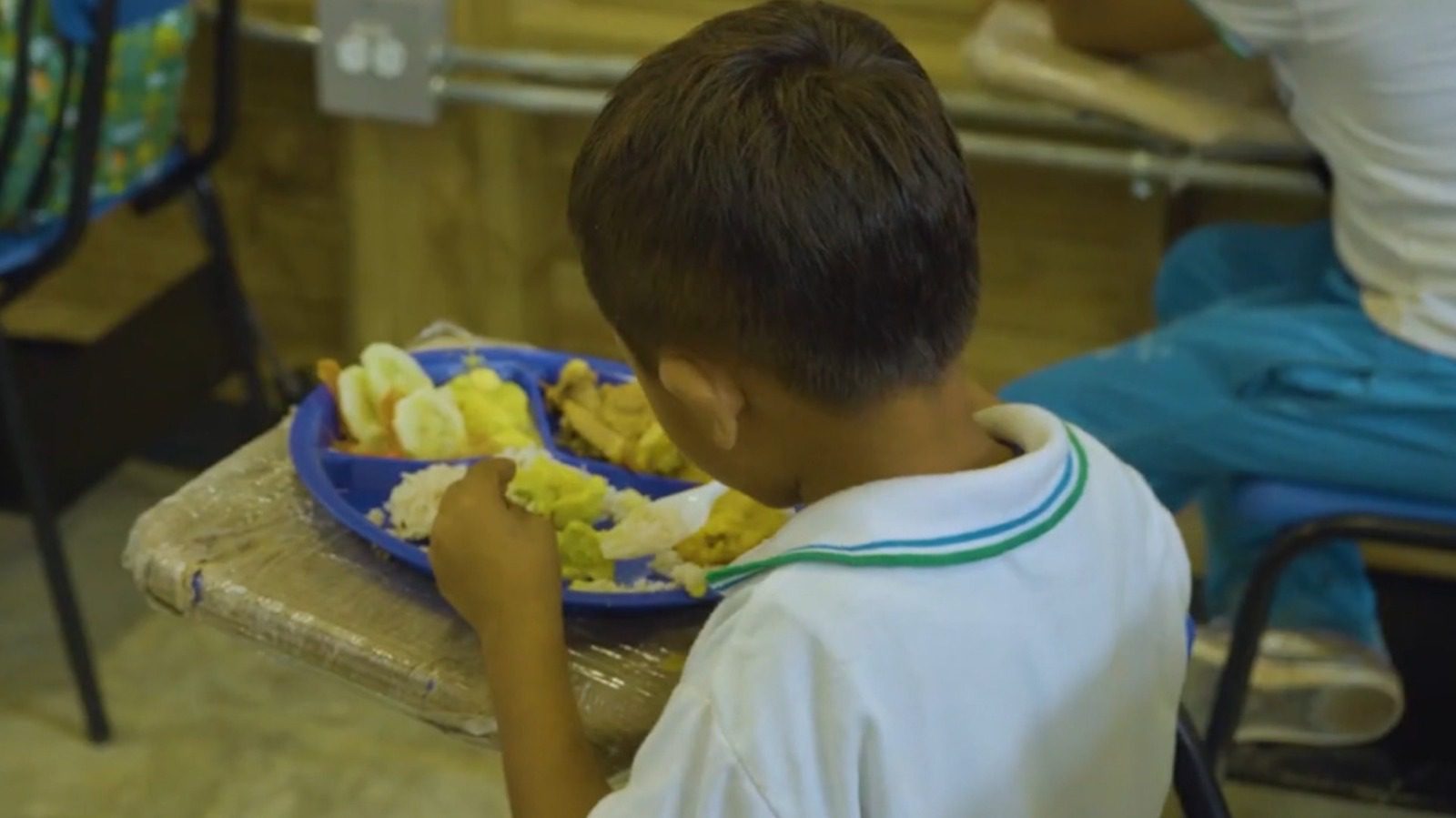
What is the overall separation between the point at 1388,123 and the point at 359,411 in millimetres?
825

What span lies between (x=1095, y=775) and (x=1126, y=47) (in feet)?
2.69

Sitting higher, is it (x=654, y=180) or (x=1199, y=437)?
(x=654, y=180)

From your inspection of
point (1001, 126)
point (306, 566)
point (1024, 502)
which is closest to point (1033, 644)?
point (1024, 502)

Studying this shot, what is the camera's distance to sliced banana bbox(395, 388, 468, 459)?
105 cm

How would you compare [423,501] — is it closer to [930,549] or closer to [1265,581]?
[930,549]

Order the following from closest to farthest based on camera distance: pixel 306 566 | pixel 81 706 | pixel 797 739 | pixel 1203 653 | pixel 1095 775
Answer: pixel 797 739
pixel 1095 775
pixel 306 566
pixel 1203 653
pixel 81 706

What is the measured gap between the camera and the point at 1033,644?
2.60 ft

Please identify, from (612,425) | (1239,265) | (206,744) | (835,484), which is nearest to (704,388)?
(835,484)

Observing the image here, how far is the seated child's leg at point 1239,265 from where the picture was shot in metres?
1.57

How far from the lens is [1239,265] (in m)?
1.63

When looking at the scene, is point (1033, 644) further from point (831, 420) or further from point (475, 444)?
point (475, 444)

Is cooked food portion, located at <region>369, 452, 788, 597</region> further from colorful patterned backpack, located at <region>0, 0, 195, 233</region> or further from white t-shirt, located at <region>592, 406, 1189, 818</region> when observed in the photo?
colorful patterned backpack, located at <region>0, 0, 195, 233</region>

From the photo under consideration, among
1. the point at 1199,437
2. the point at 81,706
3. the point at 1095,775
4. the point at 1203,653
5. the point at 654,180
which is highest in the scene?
the point at 654,180

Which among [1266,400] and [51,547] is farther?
[51,547]
